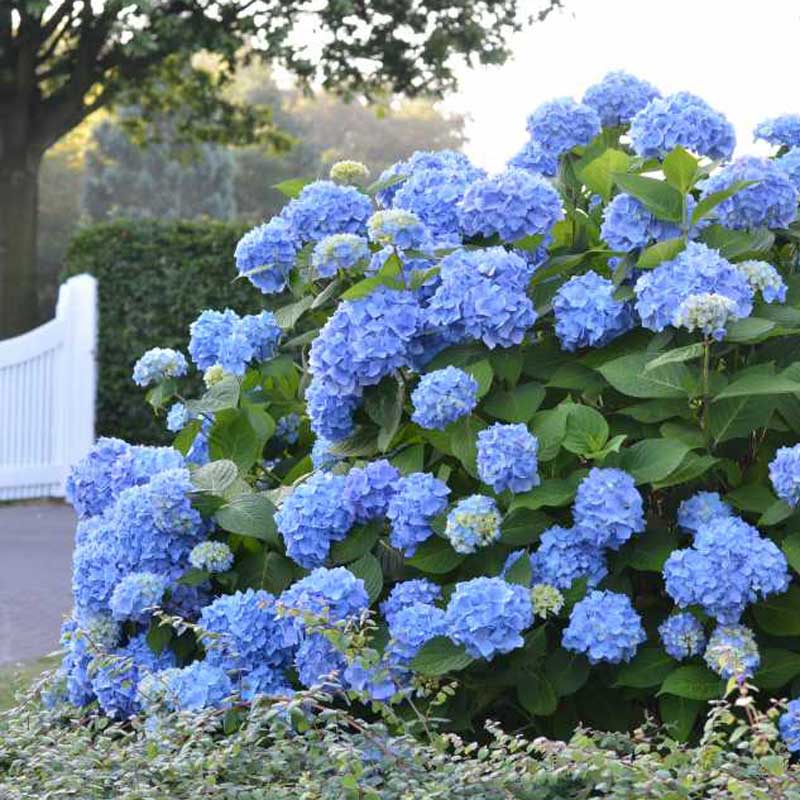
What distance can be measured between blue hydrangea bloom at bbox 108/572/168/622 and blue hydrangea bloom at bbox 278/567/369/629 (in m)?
0.39

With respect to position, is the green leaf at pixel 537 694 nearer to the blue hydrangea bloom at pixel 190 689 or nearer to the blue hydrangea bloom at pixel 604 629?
the blue hydrangea bloom at pixel 604 629

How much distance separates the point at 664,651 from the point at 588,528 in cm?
35

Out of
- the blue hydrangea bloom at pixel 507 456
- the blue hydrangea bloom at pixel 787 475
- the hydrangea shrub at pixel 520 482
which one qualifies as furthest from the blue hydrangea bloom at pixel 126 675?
the blue hydrangea bloom at pixel 787 475

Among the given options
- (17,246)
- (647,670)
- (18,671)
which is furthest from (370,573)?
(17,246)

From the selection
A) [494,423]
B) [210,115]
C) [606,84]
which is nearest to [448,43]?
[210,115]

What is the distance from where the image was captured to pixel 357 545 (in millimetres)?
3314

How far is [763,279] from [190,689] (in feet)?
4.98

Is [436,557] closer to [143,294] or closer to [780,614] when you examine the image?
[780,614]

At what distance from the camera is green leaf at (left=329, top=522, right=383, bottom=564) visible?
3.31 metres

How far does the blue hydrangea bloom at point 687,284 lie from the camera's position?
9.92ft

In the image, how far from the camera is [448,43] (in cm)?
1490

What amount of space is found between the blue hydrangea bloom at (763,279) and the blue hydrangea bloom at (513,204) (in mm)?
436

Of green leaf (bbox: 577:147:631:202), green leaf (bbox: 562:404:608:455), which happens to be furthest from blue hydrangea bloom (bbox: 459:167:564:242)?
green leaf (bbox: 562:404:608:455)

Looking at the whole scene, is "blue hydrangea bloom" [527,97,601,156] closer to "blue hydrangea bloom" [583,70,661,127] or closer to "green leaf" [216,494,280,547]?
"blue hydrangea bloom" [583,70,661,127]
